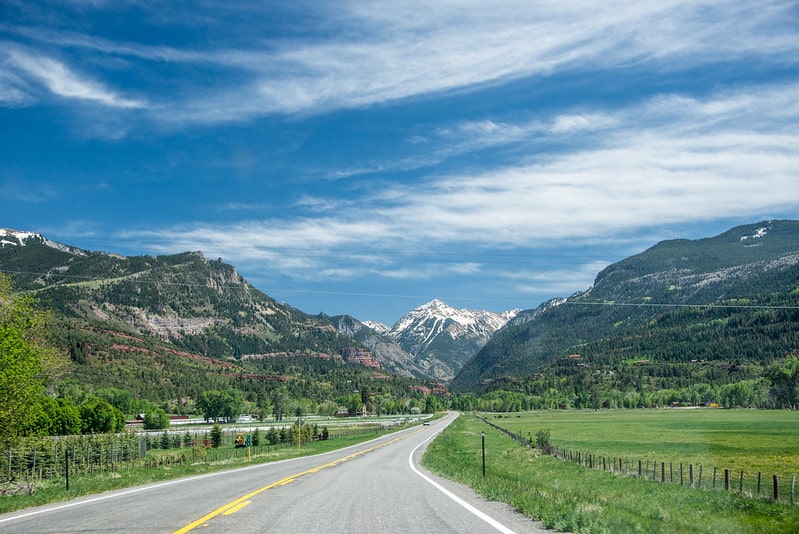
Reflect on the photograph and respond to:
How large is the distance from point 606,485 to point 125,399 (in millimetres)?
147222

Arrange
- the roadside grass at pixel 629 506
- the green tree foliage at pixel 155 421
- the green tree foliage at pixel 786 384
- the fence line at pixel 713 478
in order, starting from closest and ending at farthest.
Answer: the roadside grass at pixel 629 506 → the fence line at pixel 713 478 → the green tree foliage at pixel 155 421 → the green tree foliage at pixel 786 384

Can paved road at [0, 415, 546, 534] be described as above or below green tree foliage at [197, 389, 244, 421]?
above

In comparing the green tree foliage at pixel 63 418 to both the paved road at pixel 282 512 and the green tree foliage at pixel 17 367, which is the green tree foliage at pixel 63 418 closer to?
the green tree foliage at pixel 17 367

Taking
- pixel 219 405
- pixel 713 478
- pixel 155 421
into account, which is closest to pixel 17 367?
pixel 713 478

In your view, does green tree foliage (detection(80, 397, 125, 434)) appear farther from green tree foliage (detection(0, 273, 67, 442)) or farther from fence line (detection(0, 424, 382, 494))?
green tree foliage (detection(0, 273, 67, 442))

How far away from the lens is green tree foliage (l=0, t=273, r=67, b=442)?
28016 mm

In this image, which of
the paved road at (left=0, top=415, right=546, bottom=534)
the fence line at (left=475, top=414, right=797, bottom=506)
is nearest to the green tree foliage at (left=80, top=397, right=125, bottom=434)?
the fence line at (left=475, top=414, right=797, bottom=506)

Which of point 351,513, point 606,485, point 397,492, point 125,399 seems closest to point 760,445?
point 606,485

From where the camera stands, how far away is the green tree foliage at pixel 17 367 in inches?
1103

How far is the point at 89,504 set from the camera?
16062 mm

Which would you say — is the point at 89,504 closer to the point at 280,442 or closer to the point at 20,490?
the point at 20,490

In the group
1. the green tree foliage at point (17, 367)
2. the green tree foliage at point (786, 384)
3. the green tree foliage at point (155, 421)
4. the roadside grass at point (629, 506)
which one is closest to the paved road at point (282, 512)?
the roadside grass at point (629, 506)

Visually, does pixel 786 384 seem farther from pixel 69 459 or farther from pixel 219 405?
pixel 69 459

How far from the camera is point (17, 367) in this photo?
28.5 meters
